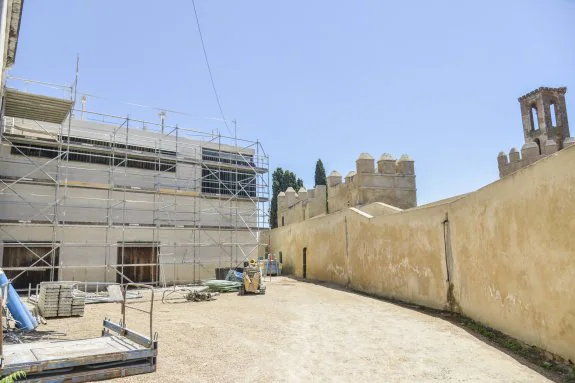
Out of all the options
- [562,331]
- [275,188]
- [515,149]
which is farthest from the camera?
[275,188]

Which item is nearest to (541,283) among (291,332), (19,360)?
(291,332)

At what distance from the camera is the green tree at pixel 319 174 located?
32.0 m

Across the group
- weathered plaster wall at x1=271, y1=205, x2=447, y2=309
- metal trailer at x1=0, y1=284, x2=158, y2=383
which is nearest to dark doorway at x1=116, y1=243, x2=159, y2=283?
weathered plaster wall at x1=271, y1=205, x2=447, y2=309

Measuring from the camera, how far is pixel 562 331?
226 inches

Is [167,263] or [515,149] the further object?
[515,149]

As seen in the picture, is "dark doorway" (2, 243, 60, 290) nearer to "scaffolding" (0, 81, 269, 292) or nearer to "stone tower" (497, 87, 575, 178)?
"scaffolding" (0, 81, 269, 292)

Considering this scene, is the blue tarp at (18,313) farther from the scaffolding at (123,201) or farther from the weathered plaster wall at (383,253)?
the weathered plaster wall at (383,253)

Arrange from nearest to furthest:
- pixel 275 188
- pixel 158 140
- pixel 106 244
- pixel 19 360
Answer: pixel 19 360 → pixel 106 244 → pixel 158 140 → pixel 275 188

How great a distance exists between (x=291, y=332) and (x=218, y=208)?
12279mm

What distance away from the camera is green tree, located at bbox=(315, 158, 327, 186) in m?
32.0

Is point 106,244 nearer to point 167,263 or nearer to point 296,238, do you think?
point 167,263

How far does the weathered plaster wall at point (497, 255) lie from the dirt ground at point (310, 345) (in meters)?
0.73

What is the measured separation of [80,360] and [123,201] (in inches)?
486

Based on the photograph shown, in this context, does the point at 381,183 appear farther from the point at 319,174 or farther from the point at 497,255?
the point at 319,174
